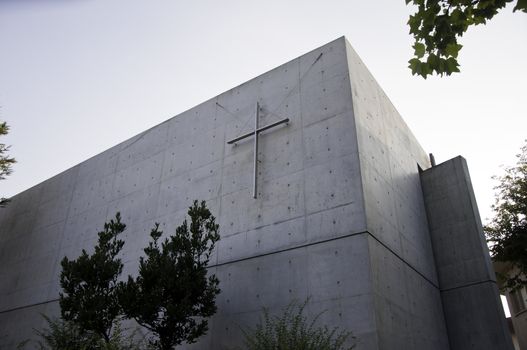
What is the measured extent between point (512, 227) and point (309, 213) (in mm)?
10685

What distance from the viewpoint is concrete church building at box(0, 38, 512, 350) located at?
8.72m

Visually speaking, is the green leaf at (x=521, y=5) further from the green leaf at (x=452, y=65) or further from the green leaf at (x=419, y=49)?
the green leaf at (x=419, y=49)

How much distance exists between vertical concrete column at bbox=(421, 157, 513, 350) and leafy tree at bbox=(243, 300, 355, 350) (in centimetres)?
496

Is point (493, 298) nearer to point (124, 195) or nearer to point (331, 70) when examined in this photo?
point (331, 70)

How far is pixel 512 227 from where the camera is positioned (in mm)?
16156


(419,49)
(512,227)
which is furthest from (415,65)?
(512,227)

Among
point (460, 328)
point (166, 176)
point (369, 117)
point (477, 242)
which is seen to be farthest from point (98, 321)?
point (477, 242)

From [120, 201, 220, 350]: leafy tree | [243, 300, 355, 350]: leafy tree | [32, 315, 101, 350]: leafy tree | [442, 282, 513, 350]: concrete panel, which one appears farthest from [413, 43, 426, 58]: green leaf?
[442, 282, 513, 350]: concrete panel

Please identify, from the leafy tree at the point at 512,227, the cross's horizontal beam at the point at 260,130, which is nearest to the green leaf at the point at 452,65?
the cross's horizontal beam at the point at 260,130

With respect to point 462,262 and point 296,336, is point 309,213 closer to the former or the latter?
point 296,336

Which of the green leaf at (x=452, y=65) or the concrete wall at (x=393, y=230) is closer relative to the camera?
the green leaf at (x=452, y=65)

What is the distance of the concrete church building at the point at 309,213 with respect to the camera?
8.72m

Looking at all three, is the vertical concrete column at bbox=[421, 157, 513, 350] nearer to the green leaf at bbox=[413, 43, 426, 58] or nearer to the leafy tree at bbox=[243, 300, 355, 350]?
the leafy tree at bbox=[243, 300, 355, 350]

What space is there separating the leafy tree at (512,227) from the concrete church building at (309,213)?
3928 mm
